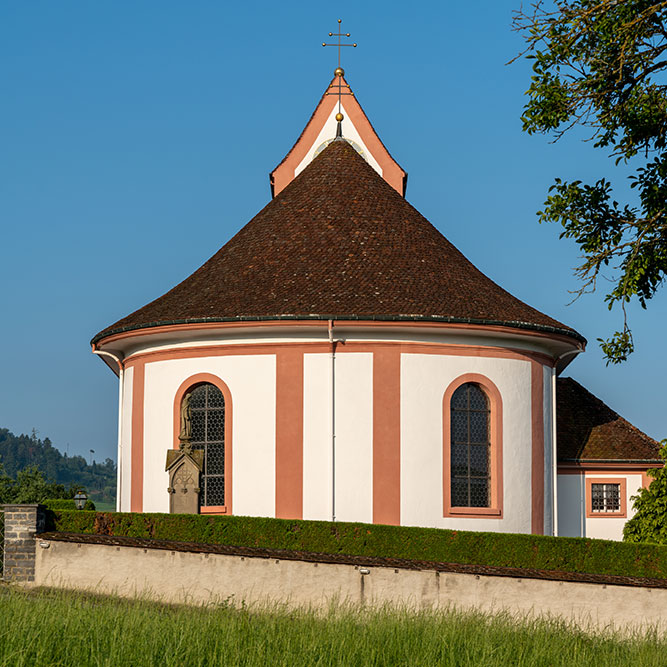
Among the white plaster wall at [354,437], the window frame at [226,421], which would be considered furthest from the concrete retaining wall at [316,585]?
the white plaster wall at [354,437]

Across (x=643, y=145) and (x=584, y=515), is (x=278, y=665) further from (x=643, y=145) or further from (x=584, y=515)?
(x=584, y=515)

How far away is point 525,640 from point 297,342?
1229cm

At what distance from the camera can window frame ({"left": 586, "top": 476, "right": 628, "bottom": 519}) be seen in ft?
108

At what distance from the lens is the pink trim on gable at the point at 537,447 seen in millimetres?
28062

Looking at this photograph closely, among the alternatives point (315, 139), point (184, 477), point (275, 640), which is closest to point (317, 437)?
point (184, 477)

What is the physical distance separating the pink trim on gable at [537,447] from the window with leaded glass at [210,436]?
290 inches

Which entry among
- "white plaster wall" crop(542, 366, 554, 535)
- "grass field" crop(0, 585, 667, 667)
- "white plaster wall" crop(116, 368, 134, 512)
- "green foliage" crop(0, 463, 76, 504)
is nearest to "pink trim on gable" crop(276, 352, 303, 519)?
"white plaster wall" crop(116, 368, 134, 512)

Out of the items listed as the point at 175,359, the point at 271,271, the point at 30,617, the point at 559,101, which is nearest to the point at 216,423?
the point at 175,359

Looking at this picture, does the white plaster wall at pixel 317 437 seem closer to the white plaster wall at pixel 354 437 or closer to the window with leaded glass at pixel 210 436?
the white plaster wall at pixel 354 437

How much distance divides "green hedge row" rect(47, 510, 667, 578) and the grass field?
3.27 m

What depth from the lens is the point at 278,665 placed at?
1318 cm

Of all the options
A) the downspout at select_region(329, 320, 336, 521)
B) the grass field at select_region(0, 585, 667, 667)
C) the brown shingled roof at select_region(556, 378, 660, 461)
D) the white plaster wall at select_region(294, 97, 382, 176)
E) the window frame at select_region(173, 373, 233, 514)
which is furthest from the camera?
the white plaster wall at select_region(294, 97, 382, 176)

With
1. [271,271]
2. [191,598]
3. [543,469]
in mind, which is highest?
[271,271]

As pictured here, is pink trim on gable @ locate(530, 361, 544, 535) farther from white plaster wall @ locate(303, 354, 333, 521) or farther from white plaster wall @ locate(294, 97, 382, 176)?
white plaster wall @ locate(294, 97, 382, 176)
